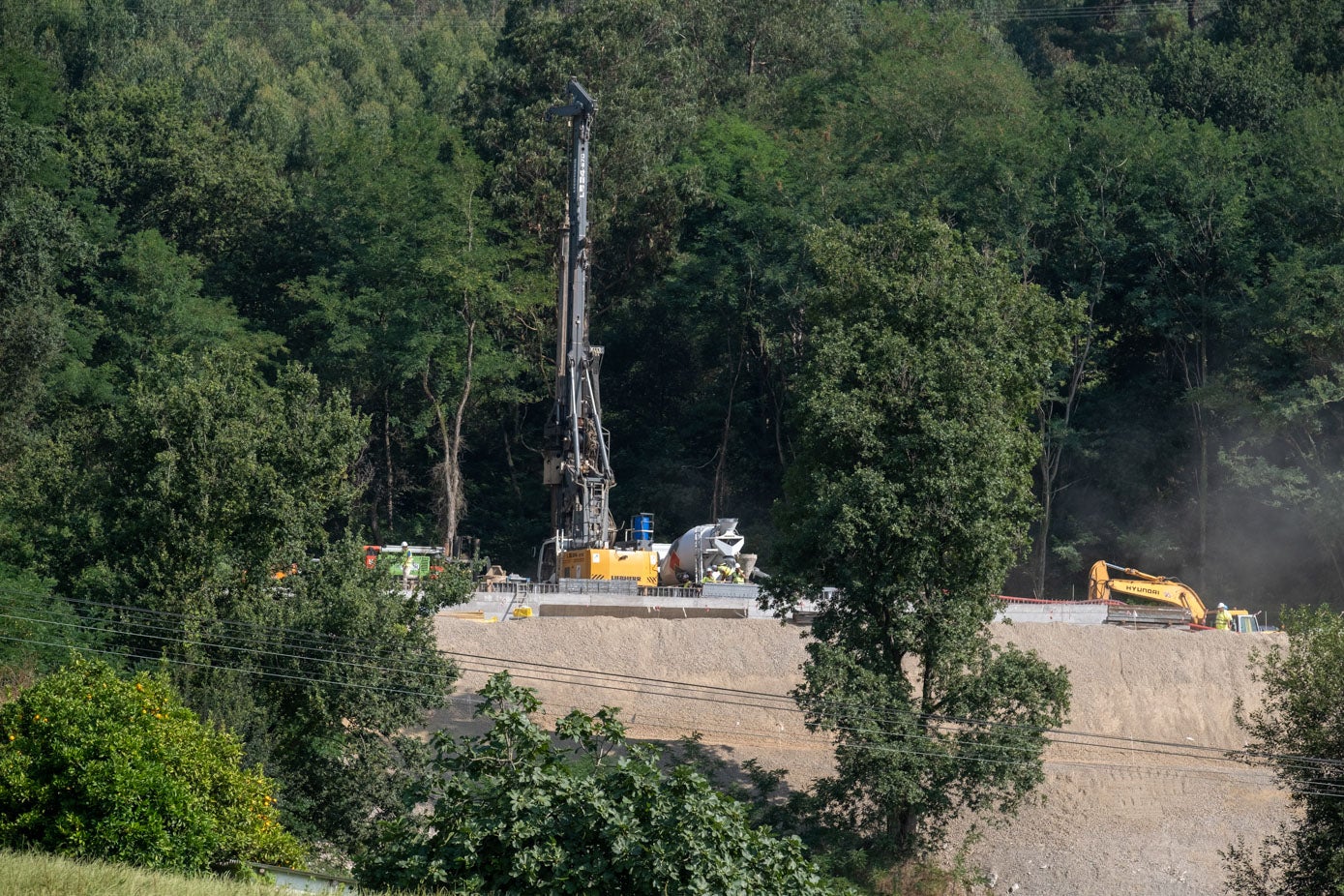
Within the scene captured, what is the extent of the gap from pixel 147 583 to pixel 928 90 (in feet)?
141

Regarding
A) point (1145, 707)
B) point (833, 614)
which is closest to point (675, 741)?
point (833, 614)

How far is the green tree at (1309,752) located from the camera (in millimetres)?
31047

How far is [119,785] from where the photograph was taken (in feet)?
76.9

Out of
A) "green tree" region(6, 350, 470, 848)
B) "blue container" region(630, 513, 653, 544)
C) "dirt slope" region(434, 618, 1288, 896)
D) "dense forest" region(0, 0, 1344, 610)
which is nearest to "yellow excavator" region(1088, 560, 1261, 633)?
"dense forest" region(0, 0, 1344, 610)

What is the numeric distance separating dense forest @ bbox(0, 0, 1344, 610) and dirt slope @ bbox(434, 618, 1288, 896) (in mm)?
13030

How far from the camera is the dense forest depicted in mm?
57281

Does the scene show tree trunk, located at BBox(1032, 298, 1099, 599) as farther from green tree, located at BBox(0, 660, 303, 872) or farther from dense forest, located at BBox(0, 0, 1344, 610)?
green tree, located at BBox(0, 660, 303, 872)

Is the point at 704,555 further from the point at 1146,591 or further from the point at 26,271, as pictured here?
the point at 26,271

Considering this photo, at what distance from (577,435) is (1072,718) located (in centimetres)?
1757

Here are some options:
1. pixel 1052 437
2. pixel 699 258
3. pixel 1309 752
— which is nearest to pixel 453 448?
pixel 699 258

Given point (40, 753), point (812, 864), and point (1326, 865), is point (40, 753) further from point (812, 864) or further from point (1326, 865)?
point (1326, 865)

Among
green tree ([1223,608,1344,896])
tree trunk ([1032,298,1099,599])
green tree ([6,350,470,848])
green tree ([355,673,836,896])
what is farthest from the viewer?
tree trunk ([1032,298,1099,599])

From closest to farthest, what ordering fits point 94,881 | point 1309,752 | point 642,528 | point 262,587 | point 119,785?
point 94,881, point 119,785, point 1309,752, point 262,587, point 642,528

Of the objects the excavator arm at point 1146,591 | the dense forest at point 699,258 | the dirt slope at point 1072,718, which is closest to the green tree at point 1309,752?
the dirt slope at point 1072,718
